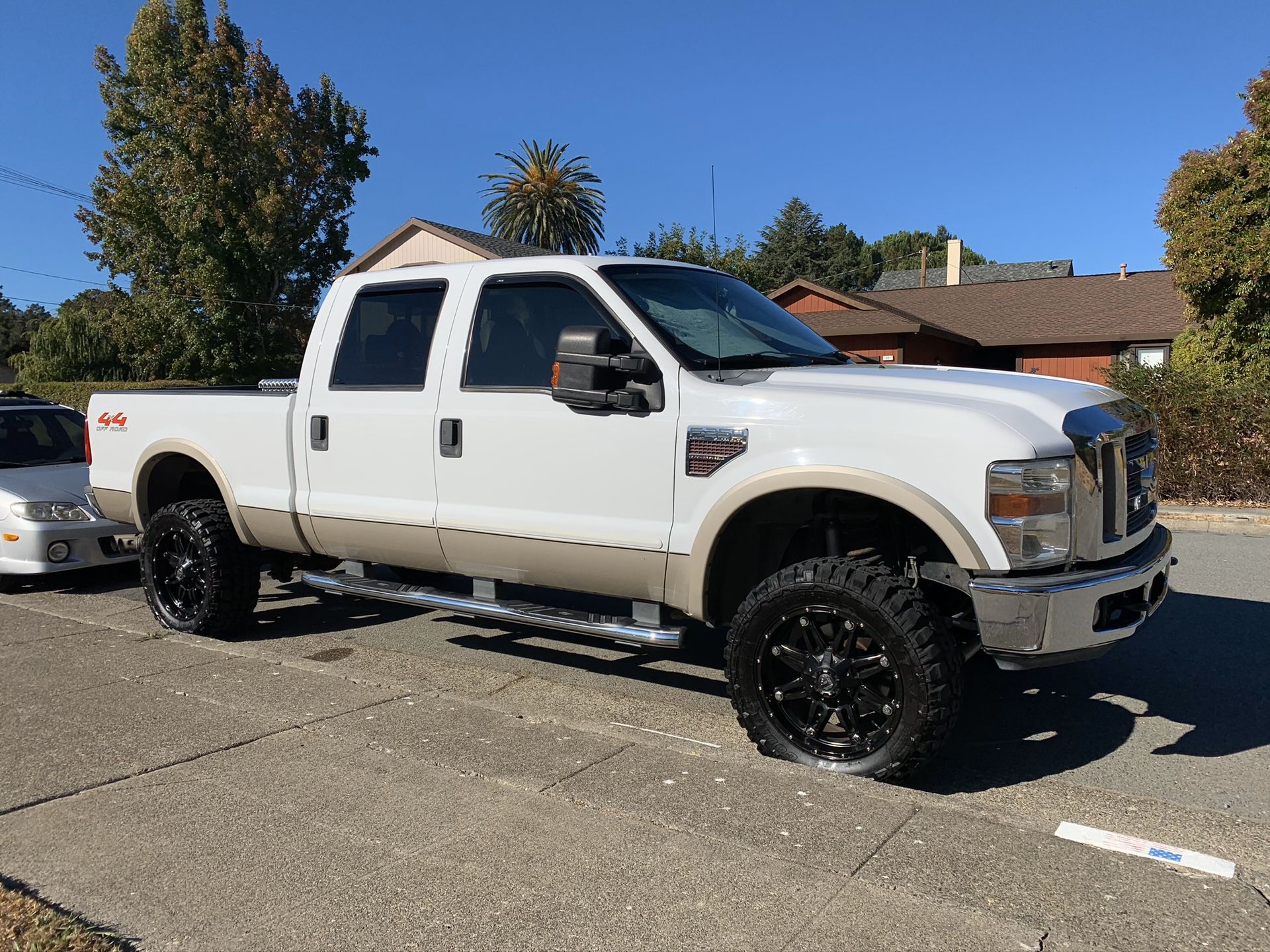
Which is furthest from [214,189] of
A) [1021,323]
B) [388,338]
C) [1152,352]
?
[388,338]

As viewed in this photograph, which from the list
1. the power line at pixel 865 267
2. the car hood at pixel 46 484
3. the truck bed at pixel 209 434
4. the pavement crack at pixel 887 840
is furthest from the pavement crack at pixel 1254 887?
the power line at pixel 865 267

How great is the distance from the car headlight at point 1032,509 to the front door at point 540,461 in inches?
53.7

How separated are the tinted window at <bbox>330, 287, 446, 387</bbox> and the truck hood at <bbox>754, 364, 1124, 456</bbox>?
1.98 m

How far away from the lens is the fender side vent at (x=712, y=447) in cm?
414

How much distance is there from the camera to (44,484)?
311 inches

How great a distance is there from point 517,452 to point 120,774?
2.12 meters

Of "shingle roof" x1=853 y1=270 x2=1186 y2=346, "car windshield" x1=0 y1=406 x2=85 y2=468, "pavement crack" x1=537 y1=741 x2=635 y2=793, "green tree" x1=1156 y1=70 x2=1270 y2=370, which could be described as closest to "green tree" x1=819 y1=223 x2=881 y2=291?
"shingle roof" x1=853 y1=270 x2=1186 y2=346

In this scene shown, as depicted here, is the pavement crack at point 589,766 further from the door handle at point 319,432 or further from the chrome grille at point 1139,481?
the door handle at point 319,432

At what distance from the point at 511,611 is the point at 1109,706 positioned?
295 centimetres

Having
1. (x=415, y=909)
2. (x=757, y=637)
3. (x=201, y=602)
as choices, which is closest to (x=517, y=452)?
(x=757, y=637)

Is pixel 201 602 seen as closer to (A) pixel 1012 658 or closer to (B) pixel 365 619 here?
(B) pixel 365 619

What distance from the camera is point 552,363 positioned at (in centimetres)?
482

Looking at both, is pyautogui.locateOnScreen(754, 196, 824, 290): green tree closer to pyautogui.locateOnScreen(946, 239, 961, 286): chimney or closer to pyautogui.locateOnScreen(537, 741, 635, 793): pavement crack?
pyautogui.locateOnScreen(946, 239, 961, 286): chimney

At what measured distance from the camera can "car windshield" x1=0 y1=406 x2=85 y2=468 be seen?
8.56 metres
